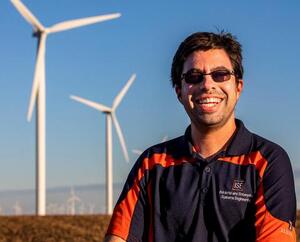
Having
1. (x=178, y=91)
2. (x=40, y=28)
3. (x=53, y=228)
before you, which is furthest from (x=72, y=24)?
(x=178, y=91)

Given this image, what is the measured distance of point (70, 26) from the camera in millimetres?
36594

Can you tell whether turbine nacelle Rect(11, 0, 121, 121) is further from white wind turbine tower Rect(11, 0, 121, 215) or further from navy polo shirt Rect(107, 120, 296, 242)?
navy polo shirt Rect(107, 120, 296, 242)

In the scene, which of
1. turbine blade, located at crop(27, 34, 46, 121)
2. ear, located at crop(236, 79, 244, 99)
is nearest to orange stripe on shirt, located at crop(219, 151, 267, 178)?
ear, located at crop(236, 79, 244, 99)

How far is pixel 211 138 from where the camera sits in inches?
169

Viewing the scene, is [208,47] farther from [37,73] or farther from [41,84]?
[41,84]

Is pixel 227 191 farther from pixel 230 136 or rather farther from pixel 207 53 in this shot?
pixel 207 53

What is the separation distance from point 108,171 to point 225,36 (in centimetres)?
4334

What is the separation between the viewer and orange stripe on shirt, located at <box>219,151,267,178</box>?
4080mm

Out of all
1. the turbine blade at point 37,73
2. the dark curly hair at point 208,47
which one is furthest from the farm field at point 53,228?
the dark curly hair at point 208,47

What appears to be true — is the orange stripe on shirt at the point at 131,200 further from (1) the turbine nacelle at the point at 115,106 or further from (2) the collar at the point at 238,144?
(1) the turbine nacelle at the point at 115,106

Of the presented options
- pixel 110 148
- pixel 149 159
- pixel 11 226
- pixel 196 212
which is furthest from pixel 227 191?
pixel 110 148

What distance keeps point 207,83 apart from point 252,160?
0.54 metres

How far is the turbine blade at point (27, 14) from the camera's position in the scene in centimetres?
3414

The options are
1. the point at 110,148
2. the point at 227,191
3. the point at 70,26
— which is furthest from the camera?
the point at 110,148
